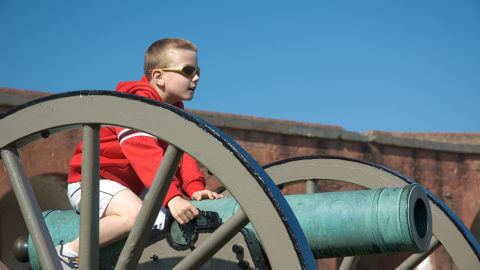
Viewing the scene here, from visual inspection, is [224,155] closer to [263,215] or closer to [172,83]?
[263,215]

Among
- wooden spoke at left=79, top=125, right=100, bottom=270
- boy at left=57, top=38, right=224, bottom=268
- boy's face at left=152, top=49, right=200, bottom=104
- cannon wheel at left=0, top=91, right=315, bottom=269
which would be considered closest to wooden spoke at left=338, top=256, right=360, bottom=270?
boy at left=57, top=38, right=224, bottom=268

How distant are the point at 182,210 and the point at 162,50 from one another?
764mm

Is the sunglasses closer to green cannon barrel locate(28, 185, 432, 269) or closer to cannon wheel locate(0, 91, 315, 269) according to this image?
green cannon barrel locate(28, 185, 432, 269)

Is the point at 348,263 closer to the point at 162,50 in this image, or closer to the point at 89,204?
the point at 162,50

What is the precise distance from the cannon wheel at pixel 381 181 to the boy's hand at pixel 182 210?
1.20 meters

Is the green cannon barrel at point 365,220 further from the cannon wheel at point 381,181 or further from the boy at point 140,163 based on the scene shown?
the cannon wheel at point 381,181

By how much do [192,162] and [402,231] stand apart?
3.59 feet

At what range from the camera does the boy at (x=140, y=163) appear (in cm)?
232

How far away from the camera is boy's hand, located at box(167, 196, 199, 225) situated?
2236 millimetres

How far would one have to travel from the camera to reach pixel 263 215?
1.90 metres

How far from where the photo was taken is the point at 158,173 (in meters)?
2.01

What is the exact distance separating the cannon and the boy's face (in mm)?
649

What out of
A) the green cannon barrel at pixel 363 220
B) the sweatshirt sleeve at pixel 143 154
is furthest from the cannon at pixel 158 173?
the green cannon barrel at pixel 363 220

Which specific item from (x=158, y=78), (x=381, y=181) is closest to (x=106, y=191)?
(x=158, y=78)
